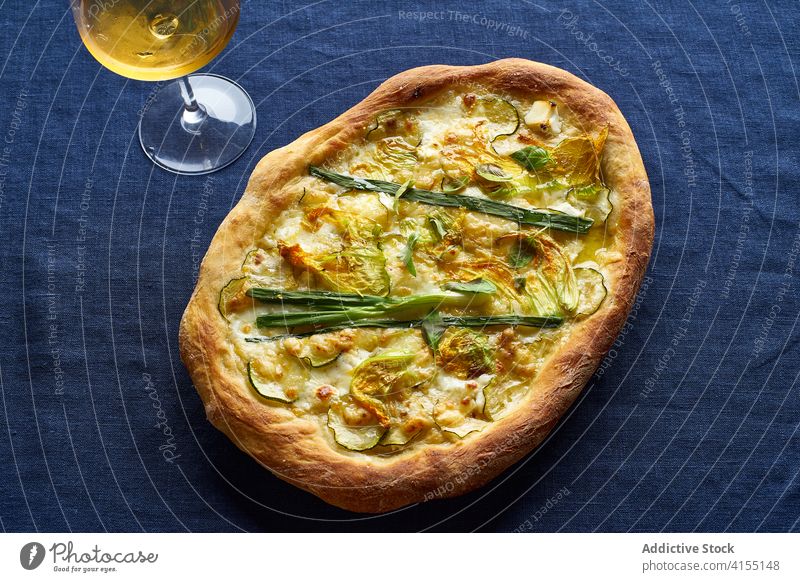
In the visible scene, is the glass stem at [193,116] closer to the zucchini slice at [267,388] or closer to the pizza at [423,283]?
the pizza at [423,283]

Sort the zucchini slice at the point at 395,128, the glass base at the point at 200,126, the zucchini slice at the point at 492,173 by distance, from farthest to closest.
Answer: the glass base at the point at 200,126, the zucchini slice at the point at 395,128, the zucchini slice at the point at 492,173

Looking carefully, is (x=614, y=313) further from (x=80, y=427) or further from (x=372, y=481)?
(x=80, y=427)

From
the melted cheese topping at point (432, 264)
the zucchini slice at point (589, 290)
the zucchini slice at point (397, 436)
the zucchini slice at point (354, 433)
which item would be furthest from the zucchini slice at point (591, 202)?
the zucchini slice at point (354, 433)

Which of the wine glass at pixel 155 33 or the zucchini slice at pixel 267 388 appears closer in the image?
the zucchini slice at pixel 267 388

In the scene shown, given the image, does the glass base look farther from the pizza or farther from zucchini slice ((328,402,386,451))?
zucchini slice ((328,402,386,451))

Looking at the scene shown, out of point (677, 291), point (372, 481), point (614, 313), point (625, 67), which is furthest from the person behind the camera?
point (625, 67)
